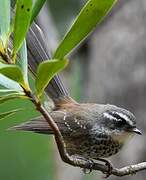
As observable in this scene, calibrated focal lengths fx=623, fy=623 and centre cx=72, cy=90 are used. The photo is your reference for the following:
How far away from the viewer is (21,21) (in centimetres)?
224

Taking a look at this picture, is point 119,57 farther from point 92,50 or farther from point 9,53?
point 9,53

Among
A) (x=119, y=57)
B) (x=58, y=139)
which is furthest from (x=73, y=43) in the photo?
(x=119, y=57)

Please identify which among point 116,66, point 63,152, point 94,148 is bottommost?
point 116,66

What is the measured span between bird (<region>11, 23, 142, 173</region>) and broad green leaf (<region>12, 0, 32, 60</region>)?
127 cm

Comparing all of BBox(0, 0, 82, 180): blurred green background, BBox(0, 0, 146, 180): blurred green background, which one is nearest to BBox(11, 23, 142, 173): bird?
BBox(0, 0, 146, 180): blurred green background

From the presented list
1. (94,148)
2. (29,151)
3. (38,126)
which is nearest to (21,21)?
(38,126)

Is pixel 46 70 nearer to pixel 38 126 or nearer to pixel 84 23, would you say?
pixel 84 23

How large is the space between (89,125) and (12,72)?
1.74 meters

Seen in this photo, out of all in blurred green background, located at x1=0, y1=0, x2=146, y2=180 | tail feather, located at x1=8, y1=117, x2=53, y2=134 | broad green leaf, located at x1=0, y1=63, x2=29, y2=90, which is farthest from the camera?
blurred green background, located at x1=0, y1=0, x2=146, y2=180

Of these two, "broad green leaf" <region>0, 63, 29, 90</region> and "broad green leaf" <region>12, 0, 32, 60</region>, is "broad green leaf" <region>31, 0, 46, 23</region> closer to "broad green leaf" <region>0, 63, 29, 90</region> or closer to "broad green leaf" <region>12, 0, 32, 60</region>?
"broad green leaf" <region>12, 0, 32, 60</region>

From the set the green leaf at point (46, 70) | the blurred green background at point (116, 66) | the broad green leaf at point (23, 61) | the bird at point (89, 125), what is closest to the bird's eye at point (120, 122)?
the bird at point (89, 125)

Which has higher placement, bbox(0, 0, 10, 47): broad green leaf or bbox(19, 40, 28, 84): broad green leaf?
bbox(0, 0, 10, 47): broad green leaf

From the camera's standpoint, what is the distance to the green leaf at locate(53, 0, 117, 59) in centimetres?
227

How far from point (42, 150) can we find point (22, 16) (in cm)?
698
